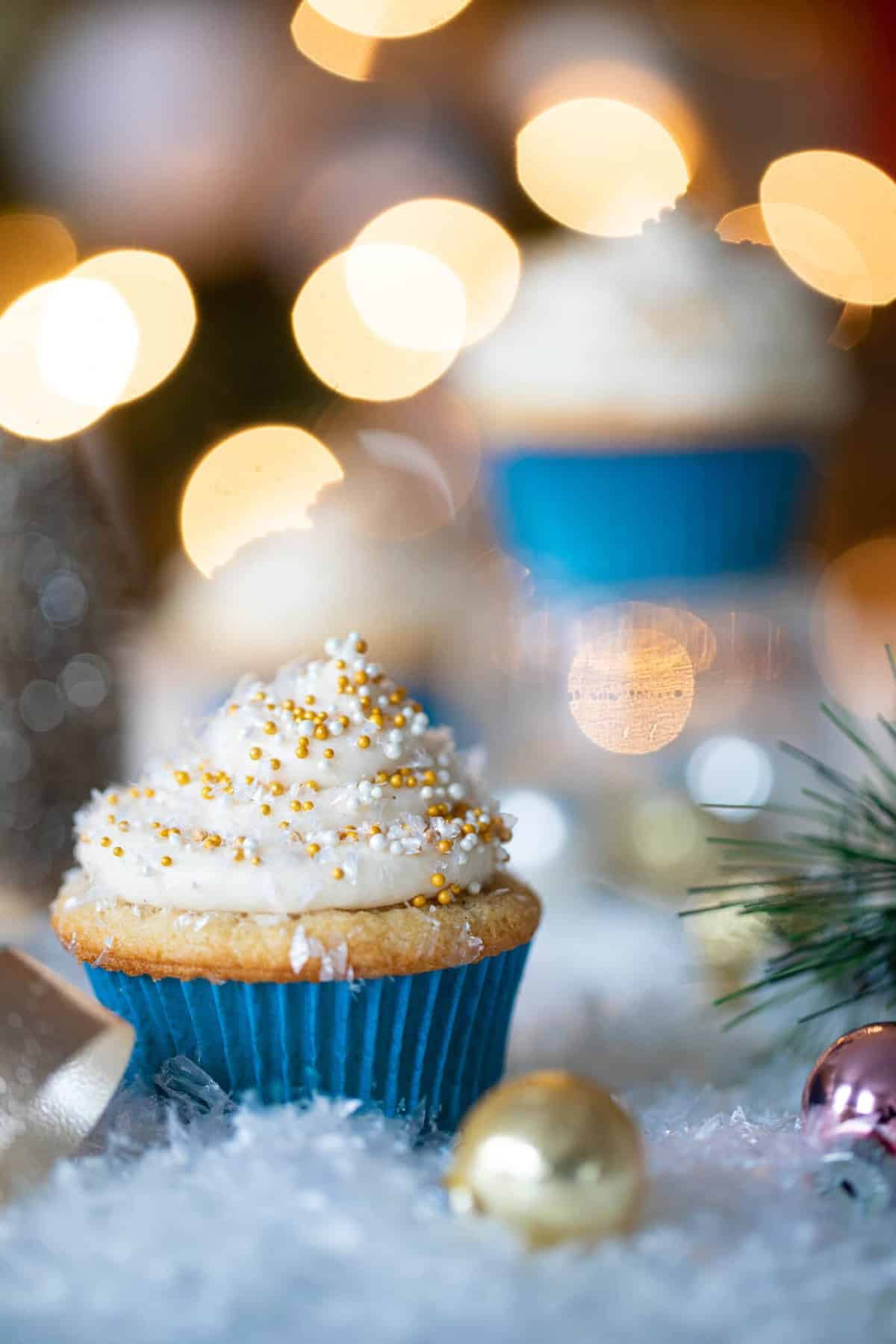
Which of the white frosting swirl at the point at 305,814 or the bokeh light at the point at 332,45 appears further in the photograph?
the bokeh light at the point at 332,45

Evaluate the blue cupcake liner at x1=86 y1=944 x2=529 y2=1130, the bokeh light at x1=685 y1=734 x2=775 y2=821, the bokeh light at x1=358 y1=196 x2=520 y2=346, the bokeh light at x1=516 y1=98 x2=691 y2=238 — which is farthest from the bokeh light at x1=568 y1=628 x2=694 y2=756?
the bokeh light at x1=358 y1=196 x2=520 y2=346

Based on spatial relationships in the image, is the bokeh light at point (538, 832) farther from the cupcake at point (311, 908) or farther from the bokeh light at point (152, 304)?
the bokeh light at point (152, 304)

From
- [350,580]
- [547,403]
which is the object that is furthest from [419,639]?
[547,403]

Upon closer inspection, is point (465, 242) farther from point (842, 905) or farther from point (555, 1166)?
point (555, 1166)

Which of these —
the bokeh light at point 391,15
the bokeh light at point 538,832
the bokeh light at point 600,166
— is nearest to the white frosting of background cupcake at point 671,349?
the bokeh light at point 600,166

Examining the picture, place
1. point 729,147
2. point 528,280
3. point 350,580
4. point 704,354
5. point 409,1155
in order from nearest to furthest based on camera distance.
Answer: point 409,1155 → point 704,354 → point 528,280 → point 350,580 → point 729,147

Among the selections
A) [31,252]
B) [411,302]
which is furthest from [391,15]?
[31,252]

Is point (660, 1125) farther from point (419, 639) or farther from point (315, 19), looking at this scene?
point (315, 19)

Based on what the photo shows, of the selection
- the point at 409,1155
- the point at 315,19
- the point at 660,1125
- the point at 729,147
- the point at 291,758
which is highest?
the point at 729,147
